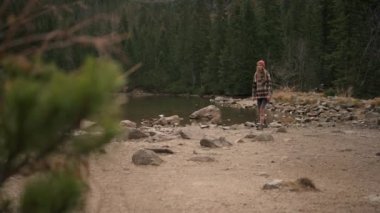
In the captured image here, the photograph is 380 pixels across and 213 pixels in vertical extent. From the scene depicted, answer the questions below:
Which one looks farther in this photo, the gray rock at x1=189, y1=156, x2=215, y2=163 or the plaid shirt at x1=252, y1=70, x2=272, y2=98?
the plaid shirt at x1=252, y1=70, x2=272, y2=98

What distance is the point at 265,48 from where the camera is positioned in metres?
59.0

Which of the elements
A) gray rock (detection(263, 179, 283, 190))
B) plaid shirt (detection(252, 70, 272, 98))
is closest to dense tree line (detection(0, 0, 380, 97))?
gray rock (detection(263, 179, 283, 190))

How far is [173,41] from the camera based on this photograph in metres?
83.2

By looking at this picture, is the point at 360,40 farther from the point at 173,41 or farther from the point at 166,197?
the point at 173,41

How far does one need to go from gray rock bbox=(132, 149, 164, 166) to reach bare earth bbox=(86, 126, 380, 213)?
0.12 m

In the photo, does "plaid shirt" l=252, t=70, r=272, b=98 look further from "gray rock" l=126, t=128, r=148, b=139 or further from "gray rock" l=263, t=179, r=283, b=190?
"gray rock" l=263, t=179, r=283, b=190

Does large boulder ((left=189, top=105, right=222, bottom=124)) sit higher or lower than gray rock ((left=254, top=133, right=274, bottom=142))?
lower

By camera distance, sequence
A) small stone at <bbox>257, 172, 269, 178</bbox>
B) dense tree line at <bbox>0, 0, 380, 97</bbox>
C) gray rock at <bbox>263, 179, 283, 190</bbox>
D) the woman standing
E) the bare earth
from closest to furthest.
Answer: the bare earth → gray rock at <bbox>263, 179, 283, 190</bbox> → small stone at <bbox>257, 172, 269, 178</bbox> → the woman standing → dense tree line at <bbox>0, 0, 380, 97</bbox>

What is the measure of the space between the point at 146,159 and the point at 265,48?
5138cm

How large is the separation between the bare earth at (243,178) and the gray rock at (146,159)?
0.12 meters

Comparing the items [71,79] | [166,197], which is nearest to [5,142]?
[71,79]

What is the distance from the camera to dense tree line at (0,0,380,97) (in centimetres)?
3822

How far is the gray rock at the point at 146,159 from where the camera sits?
902 centimetres

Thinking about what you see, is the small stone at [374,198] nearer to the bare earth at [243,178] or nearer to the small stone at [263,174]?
the bare earth at [243,178]
